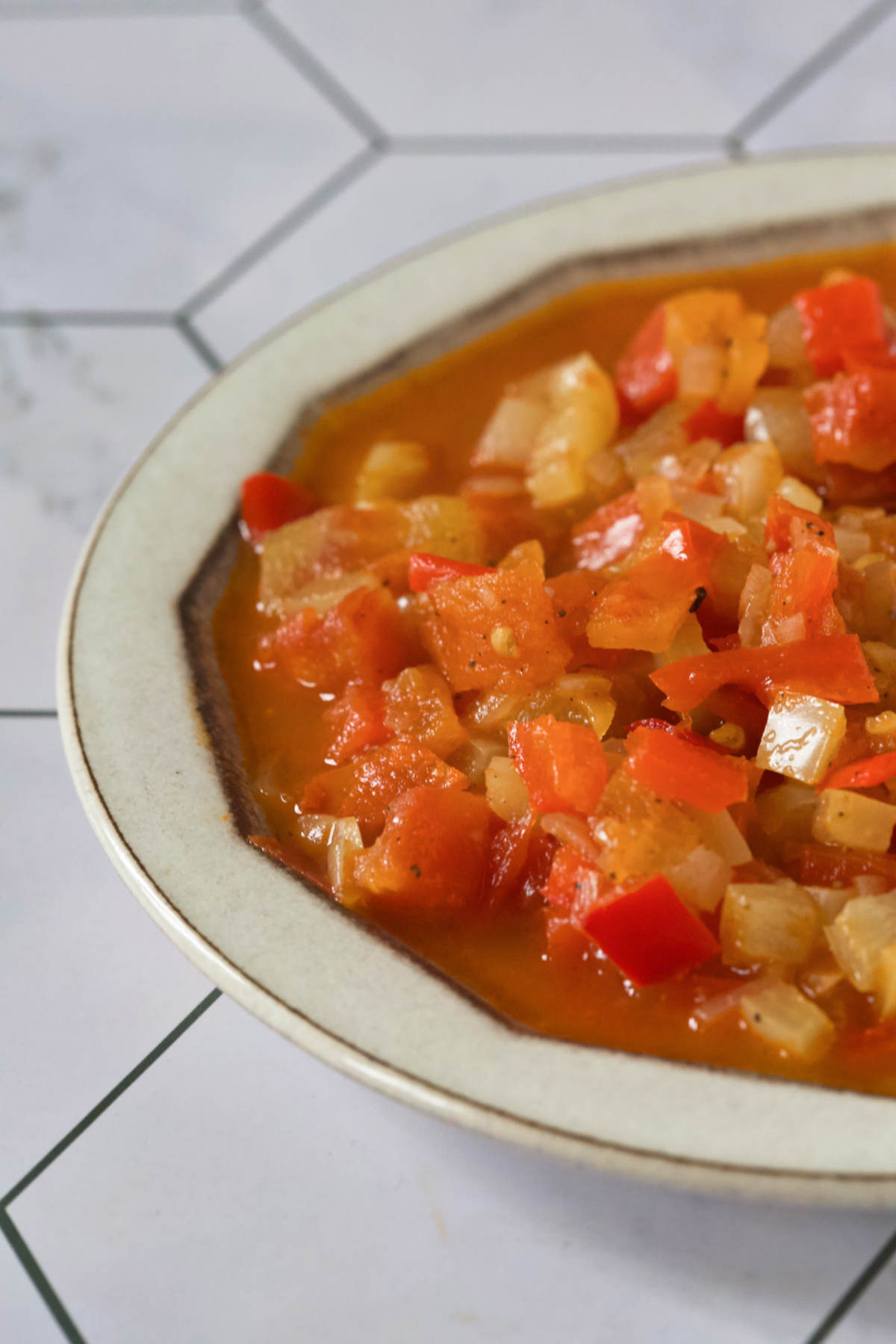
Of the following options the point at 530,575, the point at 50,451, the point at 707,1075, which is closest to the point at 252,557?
the point at 530,575

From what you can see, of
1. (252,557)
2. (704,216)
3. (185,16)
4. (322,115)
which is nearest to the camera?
(252,557)

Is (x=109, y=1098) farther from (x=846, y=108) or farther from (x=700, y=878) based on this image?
(x=846, y=108)

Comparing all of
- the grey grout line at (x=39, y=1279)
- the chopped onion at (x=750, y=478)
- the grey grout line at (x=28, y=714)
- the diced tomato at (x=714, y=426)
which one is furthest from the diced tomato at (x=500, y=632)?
the grey grout line at (x=39, y=1279)

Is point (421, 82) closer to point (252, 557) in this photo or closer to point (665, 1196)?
point (252, 557)

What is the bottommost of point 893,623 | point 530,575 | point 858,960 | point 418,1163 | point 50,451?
point 418,1163

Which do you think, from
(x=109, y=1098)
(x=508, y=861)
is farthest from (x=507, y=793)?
(x=109, y=1098)

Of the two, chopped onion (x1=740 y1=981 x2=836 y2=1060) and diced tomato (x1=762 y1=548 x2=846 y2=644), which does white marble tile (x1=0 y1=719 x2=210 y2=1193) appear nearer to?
chopped onion (x1=740 y1=981 x2=836 y2=1060)
